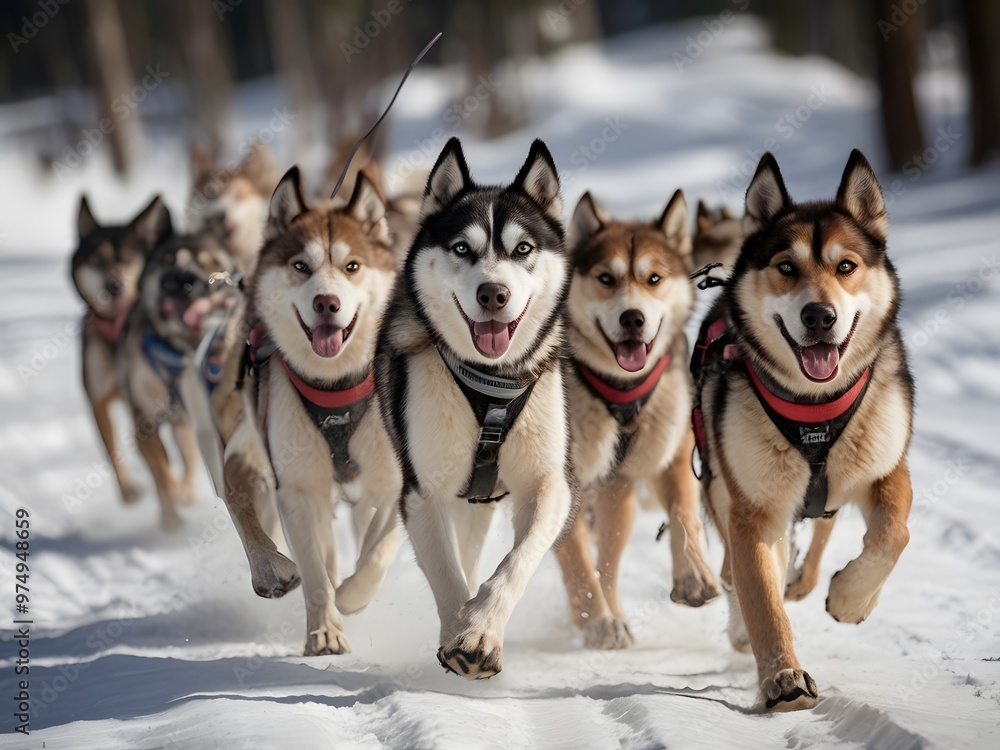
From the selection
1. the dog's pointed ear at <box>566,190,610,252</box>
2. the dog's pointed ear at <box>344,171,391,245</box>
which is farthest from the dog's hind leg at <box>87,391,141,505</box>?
the dog's pointed ear at <box>566,190,610,252</box>

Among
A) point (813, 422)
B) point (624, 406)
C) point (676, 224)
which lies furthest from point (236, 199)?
point (813, 422)

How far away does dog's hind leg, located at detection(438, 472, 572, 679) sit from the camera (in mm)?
3428

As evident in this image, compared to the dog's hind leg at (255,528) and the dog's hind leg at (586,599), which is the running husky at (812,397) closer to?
the dog's hind leg at (586,599)

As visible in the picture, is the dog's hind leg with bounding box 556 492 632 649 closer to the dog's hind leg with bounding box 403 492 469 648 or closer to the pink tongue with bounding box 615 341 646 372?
the pink tongue with bounding box 615 341 646 372

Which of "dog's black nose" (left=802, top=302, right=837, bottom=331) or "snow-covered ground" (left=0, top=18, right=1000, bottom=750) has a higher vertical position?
"dog's black nose" (left=802, top=302, right=837, bottom=331)

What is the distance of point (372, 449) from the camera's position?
4.50 m

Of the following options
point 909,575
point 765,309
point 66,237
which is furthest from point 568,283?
point 66,237

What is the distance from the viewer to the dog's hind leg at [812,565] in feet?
15.1

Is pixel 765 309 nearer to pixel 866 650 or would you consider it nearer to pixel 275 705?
pixel 866 650

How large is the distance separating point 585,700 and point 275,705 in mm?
975

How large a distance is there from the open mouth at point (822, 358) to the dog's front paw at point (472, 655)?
131 cm

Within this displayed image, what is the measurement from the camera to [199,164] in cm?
955

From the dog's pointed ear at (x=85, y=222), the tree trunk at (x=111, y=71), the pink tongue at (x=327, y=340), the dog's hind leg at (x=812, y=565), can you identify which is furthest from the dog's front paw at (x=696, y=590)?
the tree trunk at (x=111, y=71)

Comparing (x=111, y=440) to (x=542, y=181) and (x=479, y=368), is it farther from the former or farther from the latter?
(x=542, y=181)
